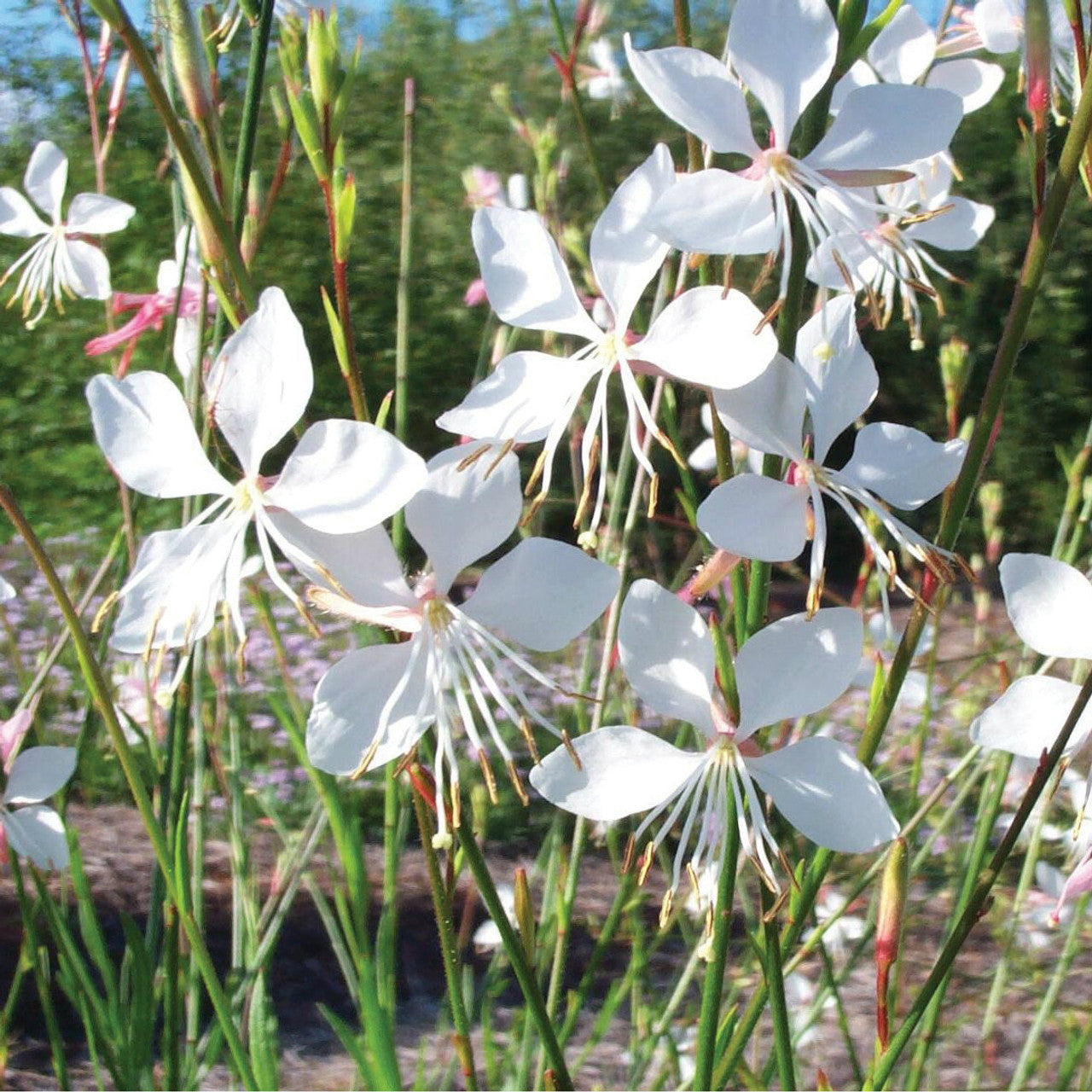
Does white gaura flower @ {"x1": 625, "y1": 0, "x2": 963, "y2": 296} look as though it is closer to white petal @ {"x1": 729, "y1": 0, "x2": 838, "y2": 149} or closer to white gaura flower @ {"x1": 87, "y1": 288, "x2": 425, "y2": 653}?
white petal @ {"x1": 729, "y1": 0, "x2": 838, "y2": 149}

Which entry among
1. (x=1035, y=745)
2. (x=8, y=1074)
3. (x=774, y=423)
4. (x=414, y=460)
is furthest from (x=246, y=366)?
(x=8, y=1074)

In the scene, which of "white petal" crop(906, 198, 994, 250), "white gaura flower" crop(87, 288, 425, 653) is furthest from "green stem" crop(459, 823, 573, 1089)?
"white petal" crop(906, 198, 994, 250)

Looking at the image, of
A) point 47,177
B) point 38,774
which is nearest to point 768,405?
point 38,774

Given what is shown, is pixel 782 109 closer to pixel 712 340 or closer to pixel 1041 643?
pixel 712 340

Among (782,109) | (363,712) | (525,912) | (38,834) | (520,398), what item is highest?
(782,109)

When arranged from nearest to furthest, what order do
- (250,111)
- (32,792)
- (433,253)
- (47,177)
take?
(250,111) < (32,792) < (47,177) < (433,253)

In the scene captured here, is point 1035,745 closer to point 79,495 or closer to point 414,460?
point 414,460
